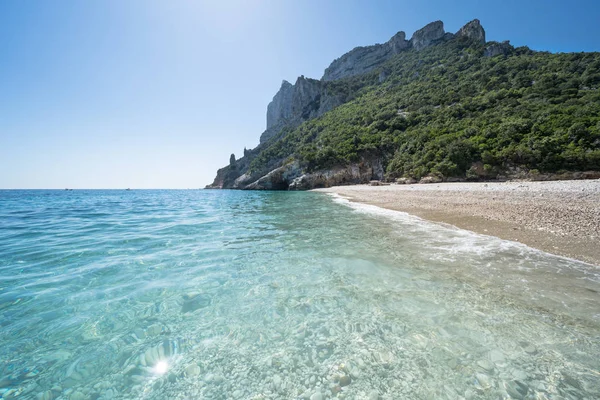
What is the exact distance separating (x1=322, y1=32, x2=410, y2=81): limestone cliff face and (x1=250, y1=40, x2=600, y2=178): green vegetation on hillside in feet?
106

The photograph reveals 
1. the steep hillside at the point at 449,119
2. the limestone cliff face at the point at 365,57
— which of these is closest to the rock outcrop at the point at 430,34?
the steep hillside at the point at 449,119

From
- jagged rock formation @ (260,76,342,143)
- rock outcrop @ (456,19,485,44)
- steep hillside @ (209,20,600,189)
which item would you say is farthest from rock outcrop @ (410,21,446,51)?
Answer: jagged rock formation @ (260,76,342,143)

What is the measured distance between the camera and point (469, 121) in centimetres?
3759

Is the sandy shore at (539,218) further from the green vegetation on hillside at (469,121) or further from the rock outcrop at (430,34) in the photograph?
the rock outcrop at (430,34)

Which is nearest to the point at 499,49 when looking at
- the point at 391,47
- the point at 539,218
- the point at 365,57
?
the point at 391,47

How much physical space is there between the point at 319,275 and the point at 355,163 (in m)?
47.4

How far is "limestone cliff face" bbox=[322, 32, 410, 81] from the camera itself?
11044 centimetres

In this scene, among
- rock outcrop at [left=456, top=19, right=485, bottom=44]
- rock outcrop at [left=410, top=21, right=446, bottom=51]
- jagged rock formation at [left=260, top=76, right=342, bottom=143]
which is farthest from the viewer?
rock outcrop at [left=410, top=21, right=446, bottom=51]

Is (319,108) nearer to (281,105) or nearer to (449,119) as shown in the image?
(281,105)

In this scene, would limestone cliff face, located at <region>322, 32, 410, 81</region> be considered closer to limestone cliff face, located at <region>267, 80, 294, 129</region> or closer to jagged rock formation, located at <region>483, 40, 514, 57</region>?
limestone cliff face, located at <region>267, 80, 294, 129</region>

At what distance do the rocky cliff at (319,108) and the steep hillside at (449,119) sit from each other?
1.34 feet

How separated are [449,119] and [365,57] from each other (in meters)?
100

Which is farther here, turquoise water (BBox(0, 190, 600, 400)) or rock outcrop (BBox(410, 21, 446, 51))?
rock outcrop (BBox(410, 21, 446, 51))

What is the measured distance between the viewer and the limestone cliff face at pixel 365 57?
362ft
